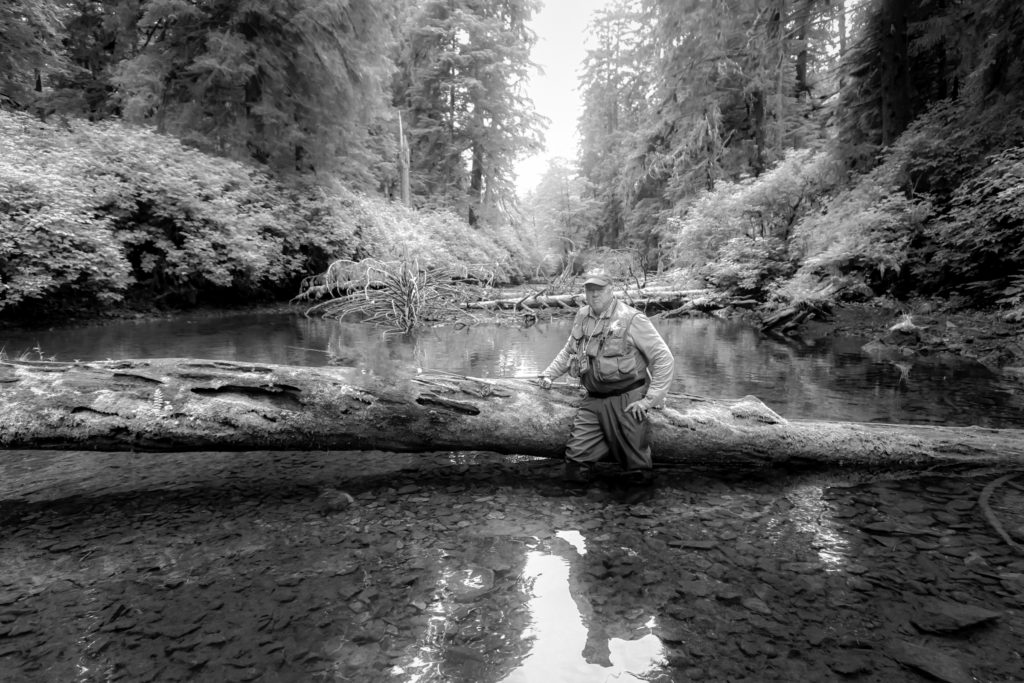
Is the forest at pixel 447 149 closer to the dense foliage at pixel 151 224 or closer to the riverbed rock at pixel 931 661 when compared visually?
the dense foliage at pixel 151 224

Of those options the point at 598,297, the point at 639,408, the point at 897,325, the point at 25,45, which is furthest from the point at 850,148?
the point at 25,45

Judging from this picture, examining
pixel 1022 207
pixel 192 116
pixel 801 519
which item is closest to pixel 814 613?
pixel 801 519

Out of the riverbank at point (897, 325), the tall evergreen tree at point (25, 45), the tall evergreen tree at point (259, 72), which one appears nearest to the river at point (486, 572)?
the riverbank at point (897, 325)

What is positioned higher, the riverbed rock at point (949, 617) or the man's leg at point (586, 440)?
the man's leg at point (586, 440)

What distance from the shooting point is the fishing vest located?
3830 mm

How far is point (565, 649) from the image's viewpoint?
7.21 ft

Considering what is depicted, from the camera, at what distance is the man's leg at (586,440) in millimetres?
3896

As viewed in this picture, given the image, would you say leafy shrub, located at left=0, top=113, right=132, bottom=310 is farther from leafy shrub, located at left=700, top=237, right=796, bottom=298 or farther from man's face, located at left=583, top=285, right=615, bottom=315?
leafy shrub, located at left=700, top=237, right=796, bottom=298

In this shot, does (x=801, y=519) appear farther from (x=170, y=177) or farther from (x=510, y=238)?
(x=510, y=238)

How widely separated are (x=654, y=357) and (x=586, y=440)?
2.68ft

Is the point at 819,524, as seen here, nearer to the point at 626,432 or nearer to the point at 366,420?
the point at 626,432

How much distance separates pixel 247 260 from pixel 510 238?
18404mm

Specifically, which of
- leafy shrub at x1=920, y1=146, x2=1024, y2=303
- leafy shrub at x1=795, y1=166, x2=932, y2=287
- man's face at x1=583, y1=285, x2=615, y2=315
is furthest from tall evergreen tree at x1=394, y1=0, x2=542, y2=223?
man's face at x1=583, y1=285, x2=615, y2=315

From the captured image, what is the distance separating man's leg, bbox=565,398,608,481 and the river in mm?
199
